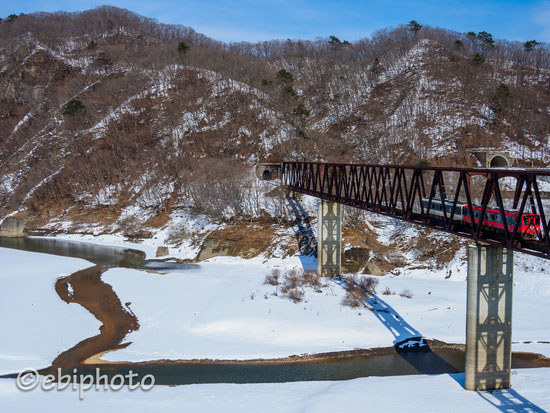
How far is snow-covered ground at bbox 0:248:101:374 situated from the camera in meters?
23.3

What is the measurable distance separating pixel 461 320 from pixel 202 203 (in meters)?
38.3

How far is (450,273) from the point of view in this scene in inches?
1522

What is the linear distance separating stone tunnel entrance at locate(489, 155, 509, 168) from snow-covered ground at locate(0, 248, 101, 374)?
5821 centimetres

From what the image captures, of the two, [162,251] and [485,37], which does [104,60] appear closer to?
[162,251]

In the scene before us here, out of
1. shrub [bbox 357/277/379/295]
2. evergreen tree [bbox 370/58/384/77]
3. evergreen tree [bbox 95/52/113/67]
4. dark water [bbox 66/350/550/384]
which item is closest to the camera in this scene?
dark water [bbox 66/350/550/384]

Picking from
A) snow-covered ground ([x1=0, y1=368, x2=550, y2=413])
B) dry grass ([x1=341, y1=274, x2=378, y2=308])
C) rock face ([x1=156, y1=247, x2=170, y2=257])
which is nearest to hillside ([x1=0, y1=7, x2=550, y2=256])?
rock face ([x1=156, y1=247, x2=170, y2=257])

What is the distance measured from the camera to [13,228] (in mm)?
62688

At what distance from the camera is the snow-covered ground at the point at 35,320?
23344 mm

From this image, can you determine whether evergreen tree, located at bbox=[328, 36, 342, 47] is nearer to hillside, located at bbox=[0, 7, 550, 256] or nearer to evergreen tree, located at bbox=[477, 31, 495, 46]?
hillside, located at bbox=[0, 7, 550, 256]

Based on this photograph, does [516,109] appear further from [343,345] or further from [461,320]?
[343,345]

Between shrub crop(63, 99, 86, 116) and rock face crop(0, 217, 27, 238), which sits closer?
rock face crop(0, 217, 27, 238)

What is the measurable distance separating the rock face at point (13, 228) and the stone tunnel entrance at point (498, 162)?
233 feet

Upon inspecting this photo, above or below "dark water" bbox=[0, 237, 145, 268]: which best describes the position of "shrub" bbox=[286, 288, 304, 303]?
Answer: below

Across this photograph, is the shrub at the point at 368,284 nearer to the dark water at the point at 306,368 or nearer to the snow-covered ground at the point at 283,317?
the snow-covered ground at the point at 283,317
